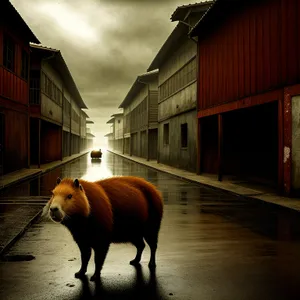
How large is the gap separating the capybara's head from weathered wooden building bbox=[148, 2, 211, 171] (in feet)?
52.9

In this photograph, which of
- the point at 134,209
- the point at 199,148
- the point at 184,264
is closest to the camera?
the point at 134,209

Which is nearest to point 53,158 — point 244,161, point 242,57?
point 244,161

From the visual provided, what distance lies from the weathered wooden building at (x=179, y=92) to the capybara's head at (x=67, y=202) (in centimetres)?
1611

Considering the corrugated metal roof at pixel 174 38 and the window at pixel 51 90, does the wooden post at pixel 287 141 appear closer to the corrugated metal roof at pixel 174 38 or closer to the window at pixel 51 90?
the corrugated metal roof at pixel 174 38

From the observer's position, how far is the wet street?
147 inches

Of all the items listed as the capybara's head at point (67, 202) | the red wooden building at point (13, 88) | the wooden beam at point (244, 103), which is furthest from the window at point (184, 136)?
the capybara's head at point (67, 202)

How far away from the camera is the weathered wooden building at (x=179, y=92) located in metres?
19.6

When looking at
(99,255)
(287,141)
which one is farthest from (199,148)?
(99,255)

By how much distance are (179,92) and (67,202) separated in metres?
20.2

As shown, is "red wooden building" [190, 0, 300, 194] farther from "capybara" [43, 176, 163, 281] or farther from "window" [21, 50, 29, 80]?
"window" [21, 50, 29, 80]

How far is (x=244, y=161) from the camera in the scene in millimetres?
18312

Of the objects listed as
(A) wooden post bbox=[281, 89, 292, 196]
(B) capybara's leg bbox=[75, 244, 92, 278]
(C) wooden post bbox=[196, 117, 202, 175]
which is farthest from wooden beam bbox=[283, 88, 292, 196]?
(B) capybara's leg bbox=[75, 244, 92, 278]

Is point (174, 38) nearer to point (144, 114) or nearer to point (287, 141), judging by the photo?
point (287, 141)

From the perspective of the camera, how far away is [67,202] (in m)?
3.42
